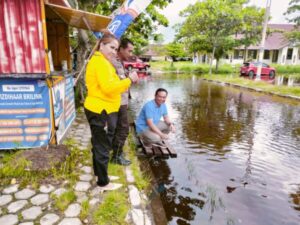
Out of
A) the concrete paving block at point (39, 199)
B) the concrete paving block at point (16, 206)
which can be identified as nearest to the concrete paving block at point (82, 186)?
the concrete paving block at point (39, 199)

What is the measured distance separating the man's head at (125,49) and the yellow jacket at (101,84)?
1.02 m

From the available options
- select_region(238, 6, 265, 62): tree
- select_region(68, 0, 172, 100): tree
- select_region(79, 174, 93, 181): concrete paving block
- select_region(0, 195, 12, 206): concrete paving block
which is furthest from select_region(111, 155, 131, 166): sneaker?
select_region(238, 6, 265, 62): tree

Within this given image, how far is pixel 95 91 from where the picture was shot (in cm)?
313

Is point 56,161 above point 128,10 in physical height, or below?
below

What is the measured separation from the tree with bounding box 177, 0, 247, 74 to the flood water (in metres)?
17.5

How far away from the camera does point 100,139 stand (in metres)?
3.24

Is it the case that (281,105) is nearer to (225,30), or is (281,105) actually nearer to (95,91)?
(95,91)

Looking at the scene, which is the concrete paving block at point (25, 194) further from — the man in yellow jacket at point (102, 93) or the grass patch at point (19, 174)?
the man in yellow jacket at point (102, 93)

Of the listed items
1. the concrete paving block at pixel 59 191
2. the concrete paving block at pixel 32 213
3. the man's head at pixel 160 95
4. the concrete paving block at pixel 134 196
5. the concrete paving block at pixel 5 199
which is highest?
the man's head at pixel 160 95

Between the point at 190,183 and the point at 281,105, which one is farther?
the point at 281,105

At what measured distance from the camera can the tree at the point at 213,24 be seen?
23938 millimetres

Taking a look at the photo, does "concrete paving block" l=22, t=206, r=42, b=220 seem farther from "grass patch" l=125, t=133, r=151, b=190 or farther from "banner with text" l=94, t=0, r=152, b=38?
"banner with text" l=94, t=0, r=152, b=38

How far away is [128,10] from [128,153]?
10.2 ft

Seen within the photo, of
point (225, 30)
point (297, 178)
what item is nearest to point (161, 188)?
point (297, 178)
